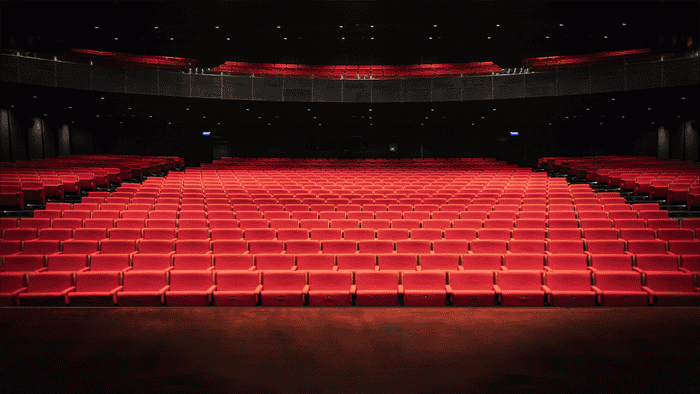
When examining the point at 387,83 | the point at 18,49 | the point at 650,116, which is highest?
the point at 18,49

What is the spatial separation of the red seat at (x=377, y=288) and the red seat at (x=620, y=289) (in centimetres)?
152

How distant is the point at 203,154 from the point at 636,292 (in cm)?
1271

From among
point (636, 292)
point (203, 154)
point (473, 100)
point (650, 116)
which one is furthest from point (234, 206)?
point (650, 116)

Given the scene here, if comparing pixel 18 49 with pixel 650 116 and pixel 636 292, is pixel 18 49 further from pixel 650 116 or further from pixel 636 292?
pixel 650 116

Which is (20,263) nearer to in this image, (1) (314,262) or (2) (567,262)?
(1) (314,262)

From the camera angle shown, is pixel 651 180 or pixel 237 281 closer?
pixel 237 281

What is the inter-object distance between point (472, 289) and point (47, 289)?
10.8 feet

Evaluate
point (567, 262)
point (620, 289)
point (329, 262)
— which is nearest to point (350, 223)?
point (329, 262)

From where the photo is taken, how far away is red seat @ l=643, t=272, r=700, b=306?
3174mm

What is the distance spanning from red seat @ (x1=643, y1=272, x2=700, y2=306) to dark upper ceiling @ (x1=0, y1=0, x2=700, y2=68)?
698cm

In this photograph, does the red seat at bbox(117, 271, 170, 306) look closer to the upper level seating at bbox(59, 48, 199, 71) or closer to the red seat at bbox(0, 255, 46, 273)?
the red seat at bbox(0, 255, 46, 273)

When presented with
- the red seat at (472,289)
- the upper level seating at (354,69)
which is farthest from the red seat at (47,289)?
the upper level seating at (354,69)

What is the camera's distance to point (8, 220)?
4711 mm

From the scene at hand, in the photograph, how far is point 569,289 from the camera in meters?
3.38
